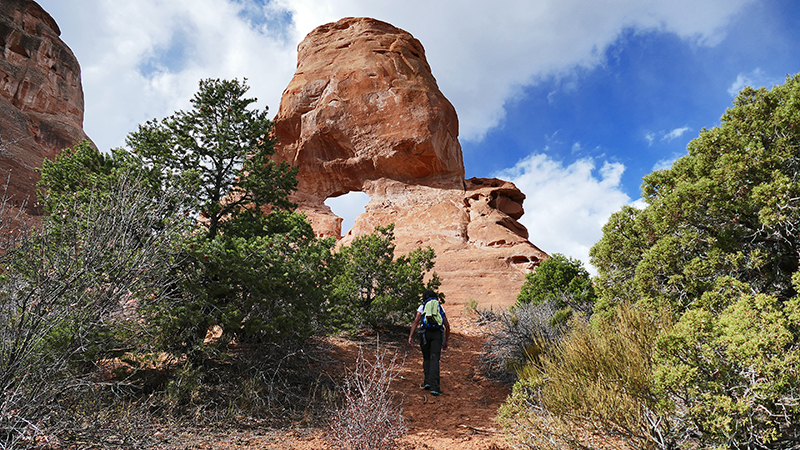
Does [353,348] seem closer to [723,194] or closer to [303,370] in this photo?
[303,370]

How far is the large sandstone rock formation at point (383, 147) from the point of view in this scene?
2392cm

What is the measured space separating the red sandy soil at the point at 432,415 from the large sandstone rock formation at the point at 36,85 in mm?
25217

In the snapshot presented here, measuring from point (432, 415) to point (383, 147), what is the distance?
2138 cm

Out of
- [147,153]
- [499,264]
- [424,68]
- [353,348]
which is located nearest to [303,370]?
[353,348]

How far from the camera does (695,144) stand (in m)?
4.27

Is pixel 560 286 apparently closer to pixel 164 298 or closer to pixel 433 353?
pixel 433 353

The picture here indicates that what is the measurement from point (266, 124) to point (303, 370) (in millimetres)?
4357

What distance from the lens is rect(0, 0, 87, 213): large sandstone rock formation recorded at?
2473cm

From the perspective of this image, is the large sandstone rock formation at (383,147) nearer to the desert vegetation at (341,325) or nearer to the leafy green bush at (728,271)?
the desert vegetation at (341,325)

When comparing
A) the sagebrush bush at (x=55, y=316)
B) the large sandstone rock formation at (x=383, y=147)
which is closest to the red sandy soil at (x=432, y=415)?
the sagebrush bush at (x=55, y=316)

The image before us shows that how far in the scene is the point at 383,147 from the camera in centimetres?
2523

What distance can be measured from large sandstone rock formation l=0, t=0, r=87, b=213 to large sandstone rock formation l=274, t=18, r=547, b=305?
14.6 meters

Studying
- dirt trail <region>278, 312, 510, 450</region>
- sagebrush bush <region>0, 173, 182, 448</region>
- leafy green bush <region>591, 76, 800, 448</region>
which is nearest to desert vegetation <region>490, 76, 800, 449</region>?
Answer: leafy green bush <region>591, 76, 800, 448</region>

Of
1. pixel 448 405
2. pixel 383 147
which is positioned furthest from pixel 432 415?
pixel 383 147
